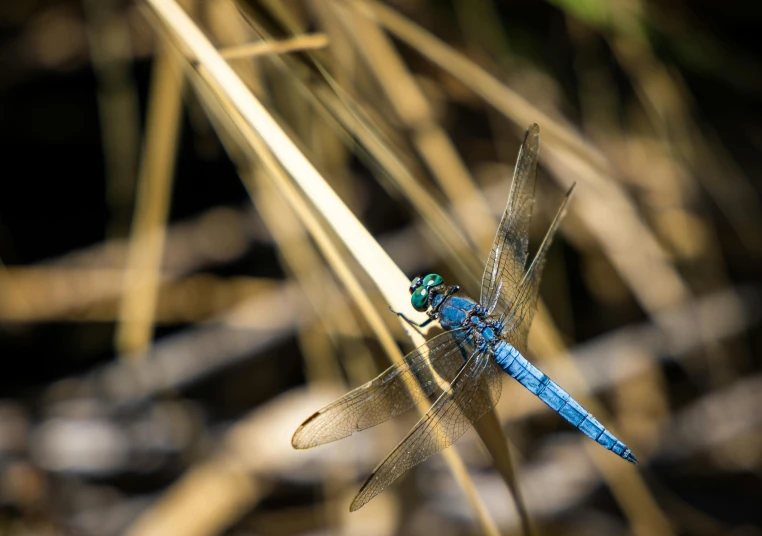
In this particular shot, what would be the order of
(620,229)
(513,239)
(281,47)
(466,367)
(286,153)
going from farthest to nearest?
(620,229)
(513,239)
(466,367)
(281,47)
(286,153)

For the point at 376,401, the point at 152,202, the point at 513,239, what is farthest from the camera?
the point at 152,202

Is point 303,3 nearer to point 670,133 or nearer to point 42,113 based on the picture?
point 42,113

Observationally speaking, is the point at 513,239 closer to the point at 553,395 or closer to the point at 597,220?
the point at 553,395

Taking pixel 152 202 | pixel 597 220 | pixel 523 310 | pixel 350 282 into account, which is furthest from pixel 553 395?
pixel 152 202

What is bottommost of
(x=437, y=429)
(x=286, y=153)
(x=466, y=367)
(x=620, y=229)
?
(x=437, y=429)

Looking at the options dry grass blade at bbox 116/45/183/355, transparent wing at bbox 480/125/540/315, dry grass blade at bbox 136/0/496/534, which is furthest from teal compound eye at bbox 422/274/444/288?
dry grass blade at bbox 116/45/183/355

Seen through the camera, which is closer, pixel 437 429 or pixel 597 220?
pixel 437 429

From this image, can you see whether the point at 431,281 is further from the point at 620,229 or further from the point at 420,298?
the point at 620,229

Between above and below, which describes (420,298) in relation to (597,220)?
below
